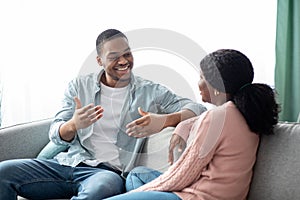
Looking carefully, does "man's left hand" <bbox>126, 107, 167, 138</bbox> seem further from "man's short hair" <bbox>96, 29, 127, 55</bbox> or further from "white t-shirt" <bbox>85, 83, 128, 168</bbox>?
"man's short hair" <bbox>96, 29, 127, 55</bbox>

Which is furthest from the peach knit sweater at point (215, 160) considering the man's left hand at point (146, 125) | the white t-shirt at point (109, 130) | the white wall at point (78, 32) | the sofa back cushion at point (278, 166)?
the white wall at point (78, 32)

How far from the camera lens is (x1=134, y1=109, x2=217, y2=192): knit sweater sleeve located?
158 cm

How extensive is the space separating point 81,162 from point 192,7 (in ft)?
3.86

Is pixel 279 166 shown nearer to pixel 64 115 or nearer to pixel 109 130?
pixel 109 130

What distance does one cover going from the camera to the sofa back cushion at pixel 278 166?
5.38 feet

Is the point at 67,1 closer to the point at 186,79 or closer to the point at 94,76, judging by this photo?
the point at 94,76

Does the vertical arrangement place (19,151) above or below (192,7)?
below

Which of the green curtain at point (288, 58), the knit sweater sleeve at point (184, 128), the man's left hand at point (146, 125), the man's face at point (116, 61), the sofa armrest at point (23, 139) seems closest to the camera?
the knit sweater sleeve at point (184, 128)

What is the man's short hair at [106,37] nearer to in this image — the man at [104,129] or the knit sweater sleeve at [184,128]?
the man at [104,129]

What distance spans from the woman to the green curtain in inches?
34.4

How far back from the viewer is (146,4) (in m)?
2.78

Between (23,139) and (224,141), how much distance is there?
1.16 m

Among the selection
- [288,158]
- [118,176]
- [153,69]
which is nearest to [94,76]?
[153,69]

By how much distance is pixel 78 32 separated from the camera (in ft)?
9.57
